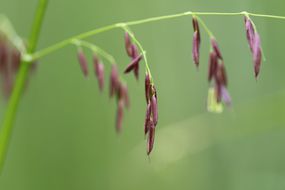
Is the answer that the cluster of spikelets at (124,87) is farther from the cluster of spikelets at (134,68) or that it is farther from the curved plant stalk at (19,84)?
the curved plant stalk at (19,84)

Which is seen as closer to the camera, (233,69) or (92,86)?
(233,69)

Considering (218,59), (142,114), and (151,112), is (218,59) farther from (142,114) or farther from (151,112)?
(142,114)

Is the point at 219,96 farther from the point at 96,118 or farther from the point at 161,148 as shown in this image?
the point at 96,118

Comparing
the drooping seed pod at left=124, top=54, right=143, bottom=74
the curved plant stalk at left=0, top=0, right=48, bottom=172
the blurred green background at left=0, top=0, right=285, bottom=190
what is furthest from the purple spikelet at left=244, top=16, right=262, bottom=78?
the blurred green background at left=0, top=0, right=285, bottom=190

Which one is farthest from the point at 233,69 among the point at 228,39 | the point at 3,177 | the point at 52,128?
the point at 3,177

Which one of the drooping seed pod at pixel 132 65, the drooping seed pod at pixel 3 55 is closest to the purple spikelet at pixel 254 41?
the drooping seed pod at pixel 132 65

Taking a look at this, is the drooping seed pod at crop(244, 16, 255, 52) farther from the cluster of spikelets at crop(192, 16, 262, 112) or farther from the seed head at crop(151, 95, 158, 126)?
the seed head at crop(151, 95, 158, 126)
